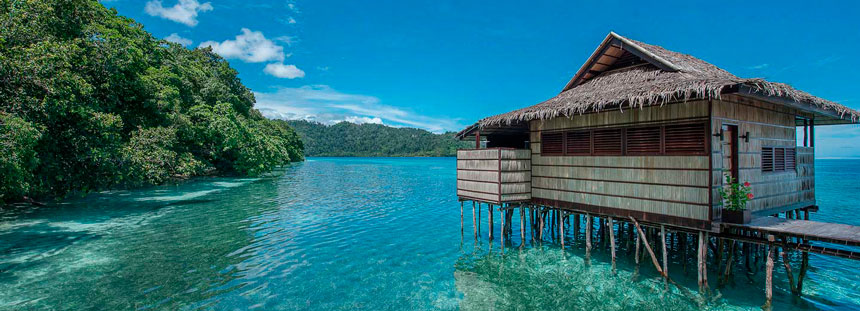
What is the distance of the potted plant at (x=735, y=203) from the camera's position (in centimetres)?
774

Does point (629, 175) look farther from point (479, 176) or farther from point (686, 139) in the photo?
point (479, 176)

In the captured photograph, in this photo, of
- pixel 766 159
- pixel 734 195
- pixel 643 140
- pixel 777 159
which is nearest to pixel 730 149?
pixel 734 195

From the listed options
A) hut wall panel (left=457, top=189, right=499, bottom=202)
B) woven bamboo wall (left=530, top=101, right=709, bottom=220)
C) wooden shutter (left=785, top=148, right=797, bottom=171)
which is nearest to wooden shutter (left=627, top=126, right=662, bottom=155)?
woven bamboo wall (left=530, top=101, right=709, bottom=220)

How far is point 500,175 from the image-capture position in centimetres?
1120

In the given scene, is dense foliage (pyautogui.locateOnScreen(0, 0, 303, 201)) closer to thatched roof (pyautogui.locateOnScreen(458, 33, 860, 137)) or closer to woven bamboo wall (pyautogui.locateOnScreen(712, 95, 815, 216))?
thatched roof (pyautogui.locateOnScreen(458, 33, 860, 137))

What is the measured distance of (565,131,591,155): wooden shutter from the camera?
1030cm

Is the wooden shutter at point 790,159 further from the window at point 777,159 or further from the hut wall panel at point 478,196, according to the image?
the hut wall panel at point 478,196

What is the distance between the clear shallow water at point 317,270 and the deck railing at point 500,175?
6.54ft

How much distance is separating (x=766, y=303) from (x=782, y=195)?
359cm

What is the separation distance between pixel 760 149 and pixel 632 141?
2971 mm

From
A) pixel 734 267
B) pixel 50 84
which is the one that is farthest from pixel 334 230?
pixel 734 267

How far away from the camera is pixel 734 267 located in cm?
1055

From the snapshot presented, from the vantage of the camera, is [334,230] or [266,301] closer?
[266,301]

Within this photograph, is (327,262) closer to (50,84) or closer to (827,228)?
(50,84)
